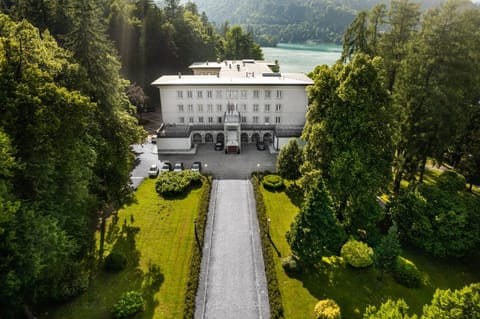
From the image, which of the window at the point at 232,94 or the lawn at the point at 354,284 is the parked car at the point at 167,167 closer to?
the window at the point at 232,94

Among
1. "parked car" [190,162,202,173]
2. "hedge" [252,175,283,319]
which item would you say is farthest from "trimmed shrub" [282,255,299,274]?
"parked car" [190,162,202,173]

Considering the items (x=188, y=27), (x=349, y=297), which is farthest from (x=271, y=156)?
(x=188, y=27)

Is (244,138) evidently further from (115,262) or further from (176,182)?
(115,262)

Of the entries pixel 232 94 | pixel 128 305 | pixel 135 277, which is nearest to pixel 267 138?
pixel 232 94

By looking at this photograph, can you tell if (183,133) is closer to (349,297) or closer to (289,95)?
(289,95)

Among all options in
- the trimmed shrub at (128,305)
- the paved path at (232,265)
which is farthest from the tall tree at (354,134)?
the trimmed shrub at (128,305)

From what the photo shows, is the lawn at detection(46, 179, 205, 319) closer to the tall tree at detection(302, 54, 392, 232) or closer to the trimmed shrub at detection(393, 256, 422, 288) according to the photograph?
the tall tree at detection(302, 54, 392, 232)
